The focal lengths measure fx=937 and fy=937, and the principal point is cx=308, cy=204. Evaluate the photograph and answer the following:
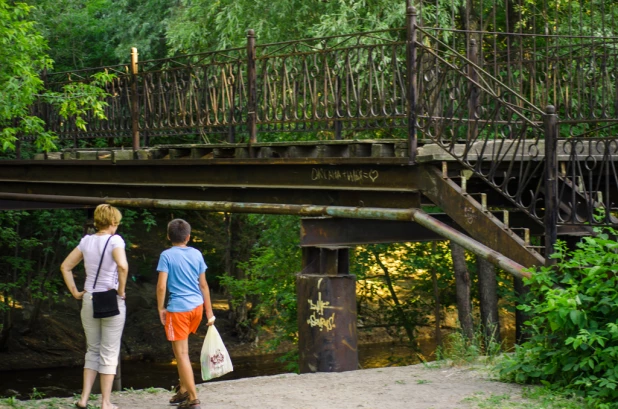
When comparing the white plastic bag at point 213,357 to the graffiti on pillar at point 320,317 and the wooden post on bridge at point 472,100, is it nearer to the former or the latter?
the graffiti on pillar at point 320,317

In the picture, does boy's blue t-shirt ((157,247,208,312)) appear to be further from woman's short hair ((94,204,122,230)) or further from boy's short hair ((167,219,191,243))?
woman's short hair ((94,204,122,230))

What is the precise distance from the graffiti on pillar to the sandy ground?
0.63m

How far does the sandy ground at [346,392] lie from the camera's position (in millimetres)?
8188

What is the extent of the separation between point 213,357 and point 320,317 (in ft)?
8.48

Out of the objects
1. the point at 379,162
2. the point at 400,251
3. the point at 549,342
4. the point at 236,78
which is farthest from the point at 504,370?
the point at 400,251

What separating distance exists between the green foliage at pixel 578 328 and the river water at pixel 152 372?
13.7 metres

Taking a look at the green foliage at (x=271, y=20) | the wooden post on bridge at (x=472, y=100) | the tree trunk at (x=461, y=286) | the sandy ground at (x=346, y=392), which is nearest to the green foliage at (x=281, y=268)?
the tree trunk at (x=461, y=286)

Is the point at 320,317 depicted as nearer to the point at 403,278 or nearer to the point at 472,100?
the point at 472,100

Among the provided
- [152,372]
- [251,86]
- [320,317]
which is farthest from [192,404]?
[152,372]

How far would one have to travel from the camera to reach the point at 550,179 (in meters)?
9.00

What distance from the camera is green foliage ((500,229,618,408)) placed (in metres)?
7.74

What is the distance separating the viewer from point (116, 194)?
1468cm

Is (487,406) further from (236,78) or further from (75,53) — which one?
(75,53)

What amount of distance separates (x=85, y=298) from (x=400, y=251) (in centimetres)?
1695
